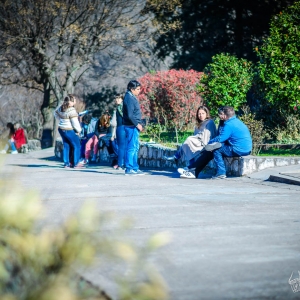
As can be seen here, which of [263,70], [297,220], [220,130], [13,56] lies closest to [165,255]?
[297,220]

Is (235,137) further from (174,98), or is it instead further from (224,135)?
(174,98)

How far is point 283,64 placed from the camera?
1803 cm

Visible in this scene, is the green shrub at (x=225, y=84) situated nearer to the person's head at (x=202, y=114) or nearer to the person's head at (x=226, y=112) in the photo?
the person's head at (x=202, y=114)

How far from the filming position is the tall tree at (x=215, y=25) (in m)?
32.3

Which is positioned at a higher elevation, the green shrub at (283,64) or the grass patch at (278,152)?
the green shrub at (283,64)

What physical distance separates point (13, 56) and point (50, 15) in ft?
11.2

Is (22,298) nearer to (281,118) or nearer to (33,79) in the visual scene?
(281,118)

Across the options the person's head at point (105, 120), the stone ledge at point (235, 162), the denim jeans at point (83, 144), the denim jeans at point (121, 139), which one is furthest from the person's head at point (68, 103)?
the denim jeans at point (83, 144)

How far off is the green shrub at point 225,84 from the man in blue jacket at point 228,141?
6.10 metres

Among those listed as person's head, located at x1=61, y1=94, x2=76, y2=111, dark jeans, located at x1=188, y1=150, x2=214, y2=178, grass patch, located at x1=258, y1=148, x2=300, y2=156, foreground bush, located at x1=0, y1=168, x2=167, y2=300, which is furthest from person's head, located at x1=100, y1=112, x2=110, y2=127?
foreground bush, located at x1=0, y1=168, x2=167, y2=300

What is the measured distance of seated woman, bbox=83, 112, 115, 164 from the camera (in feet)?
65.3

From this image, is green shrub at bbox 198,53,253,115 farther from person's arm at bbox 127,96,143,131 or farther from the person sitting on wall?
the person sitting on wall

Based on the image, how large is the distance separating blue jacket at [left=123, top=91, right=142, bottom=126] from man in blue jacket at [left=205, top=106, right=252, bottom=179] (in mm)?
1787

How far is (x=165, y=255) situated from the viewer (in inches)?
235
